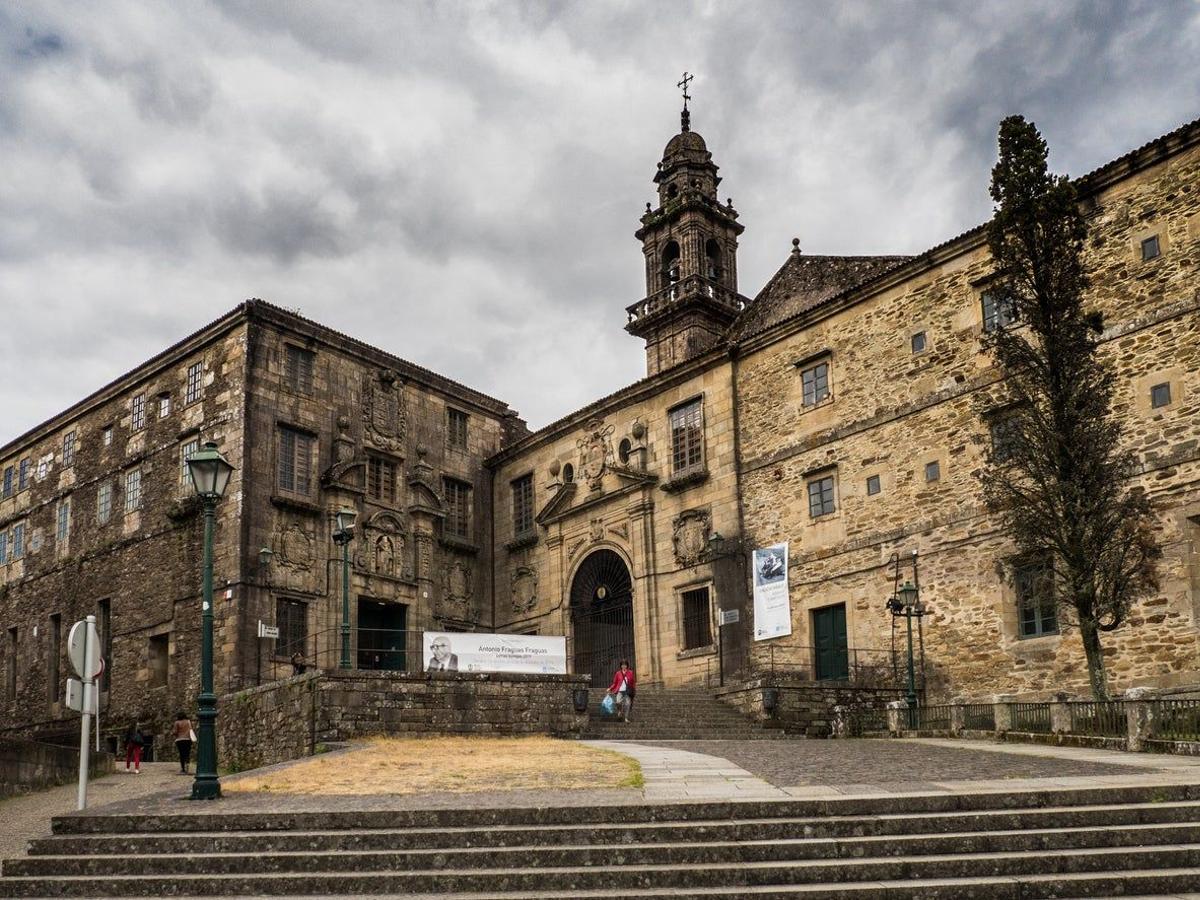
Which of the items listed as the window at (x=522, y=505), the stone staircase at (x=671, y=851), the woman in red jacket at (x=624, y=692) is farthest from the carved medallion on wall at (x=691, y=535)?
the stone staircase at (x=671, y=851)

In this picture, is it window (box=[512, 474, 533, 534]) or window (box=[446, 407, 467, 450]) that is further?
window (box=[446, 407, 467, 450])

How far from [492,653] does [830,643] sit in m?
7.54

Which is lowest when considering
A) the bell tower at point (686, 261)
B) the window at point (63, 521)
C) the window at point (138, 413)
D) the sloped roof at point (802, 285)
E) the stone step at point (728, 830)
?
the stone step at point (728, 830)

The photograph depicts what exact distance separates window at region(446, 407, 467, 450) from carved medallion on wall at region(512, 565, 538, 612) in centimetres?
409

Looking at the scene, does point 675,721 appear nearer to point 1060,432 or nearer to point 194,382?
point 1060,432

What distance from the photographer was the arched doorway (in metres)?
30.4

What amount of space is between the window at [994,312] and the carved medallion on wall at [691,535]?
7.95m

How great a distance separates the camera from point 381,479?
32.4 m

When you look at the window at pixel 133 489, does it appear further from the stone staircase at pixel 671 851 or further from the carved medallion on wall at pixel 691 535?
the stone staircase at pixel 671 851

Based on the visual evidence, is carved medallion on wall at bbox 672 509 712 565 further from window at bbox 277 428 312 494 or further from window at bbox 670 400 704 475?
window at bbox 277 428 312 494

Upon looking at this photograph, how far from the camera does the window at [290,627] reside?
93.6 feet

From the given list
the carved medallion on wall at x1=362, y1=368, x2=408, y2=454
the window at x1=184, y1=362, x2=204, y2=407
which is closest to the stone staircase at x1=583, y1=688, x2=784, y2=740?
the carved medallion on wall at x1=362, y1=368, x2=408, y2=454

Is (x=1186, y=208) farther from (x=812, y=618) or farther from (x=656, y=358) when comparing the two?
(x=656, y=358)

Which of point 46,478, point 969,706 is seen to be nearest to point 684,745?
point 969,706
